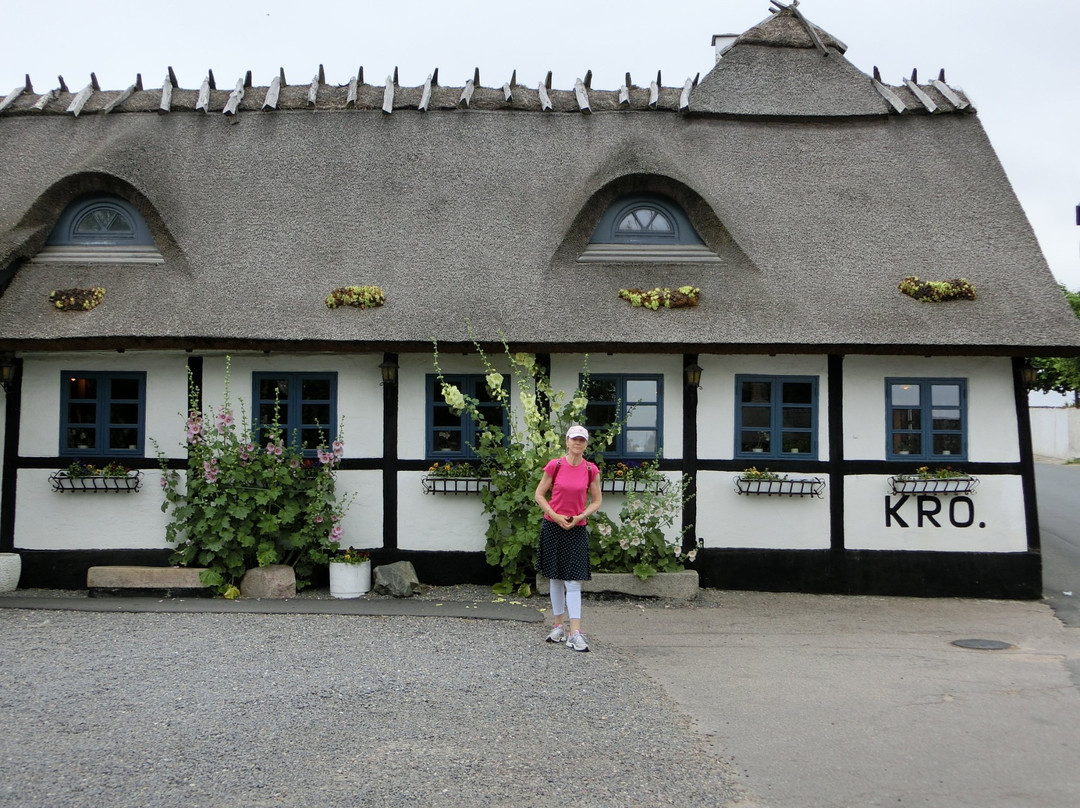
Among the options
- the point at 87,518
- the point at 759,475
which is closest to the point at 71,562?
the point at 87,518

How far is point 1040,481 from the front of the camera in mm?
21688

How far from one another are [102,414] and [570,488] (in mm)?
5544

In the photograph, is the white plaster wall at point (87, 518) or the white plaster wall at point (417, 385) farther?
the white plaster wall at point (417, 385)

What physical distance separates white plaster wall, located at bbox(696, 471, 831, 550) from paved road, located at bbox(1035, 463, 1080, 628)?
7.90 ft

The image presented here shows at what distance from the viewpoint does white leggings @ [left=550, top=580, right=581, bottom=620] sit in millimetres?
6949

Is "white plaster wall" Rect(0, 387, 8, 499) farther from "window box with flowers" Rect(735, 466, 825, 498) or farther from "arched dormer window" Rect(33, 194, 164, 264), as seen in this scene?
"window box with flowers" Rect(735, 466, 825, 498)

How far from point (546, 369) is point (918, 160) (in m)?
5.40

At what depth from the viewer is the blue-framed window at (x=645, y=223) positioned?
10.5 m

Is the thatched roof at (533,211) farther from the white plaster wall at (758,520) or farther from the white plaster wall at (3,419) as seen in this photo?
the white plaster wall at (758,520)

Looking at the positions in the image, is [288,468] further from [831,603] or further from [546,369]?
[831,603]

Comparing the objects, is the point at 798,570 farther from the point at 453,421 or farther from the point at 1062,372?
the point at 1062,372

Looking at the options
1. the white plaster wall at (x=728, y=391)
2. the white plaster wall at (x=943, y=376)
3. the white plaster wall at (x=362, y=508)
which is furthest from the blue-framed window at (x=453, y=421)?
the white plaster wall at (x=943, y=376)

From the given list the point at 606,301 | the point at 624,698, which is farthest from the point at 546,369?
Result: the point at 624,698

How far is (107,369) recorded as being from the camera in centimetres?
968
